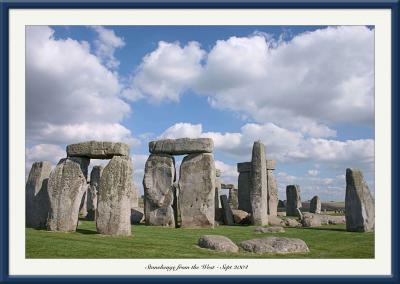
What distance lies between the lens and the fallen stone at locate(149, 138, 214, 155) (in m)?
15.6

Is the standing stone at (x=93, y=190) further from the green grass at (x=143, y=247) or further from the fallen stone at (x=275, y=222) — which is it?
the green grass at (x=143, y=247)

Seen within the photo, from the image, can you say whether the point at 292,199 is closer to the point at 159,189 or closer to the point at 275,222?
the point at 275,222

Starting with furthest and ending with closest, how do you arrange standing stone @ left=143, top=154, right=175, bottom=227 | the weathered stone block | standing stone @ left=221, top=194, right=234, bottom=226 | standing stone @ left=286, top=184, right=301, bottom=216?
1. standing stone @ left=286, top=184, right=301, bottom=216
2. the weathered stone block
3. standing stone @ left=221, top=194, right=234, bottom=226
4. standing stone @ left=143, top=154, right=175, bottom=227

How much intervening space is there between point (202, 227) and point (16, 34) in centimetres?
973

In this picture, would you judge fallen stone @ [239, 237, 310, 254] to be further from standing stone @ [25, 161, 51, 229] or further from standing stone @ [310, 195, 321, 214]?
standing stone @ [310, 195, 321, 214]

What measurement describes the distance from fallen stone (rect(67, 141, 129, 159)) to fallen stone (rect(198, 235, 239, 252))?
12.0 feet

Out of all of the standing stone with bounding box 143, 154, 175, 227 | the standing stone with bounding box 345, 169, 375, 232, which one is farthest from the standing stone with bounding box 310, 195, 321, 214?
the standing stone with bounding box 143, 154, 175, 227

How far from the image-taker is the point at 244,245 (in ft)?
28.7

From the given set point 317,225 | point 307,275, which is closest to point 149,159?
point 317,225

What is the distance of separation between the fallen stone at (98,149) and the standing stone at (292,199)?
14.4 meters

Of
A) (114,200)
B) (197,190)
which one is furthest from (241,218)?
(114,200)

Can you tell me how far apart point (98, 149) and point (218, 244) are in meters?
4.66

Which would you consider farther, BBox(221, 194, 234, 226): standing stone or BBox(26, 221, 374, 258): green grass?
BBox(221, 194, 234, 226): standing stone

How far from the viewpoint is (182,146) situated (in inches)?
625
